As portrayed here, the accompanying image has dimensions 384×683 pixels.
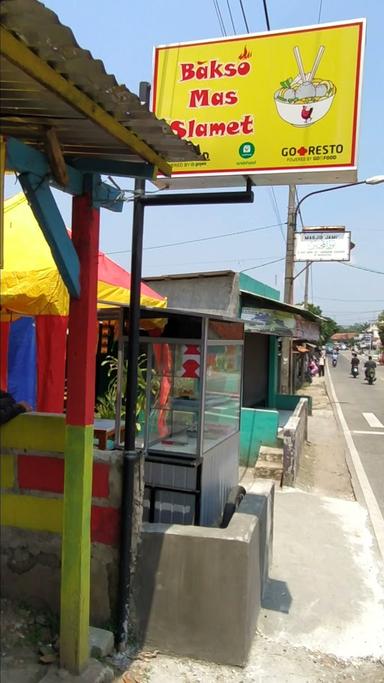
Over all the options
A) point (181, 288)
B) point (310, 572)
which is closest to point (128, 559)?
point (310, 572)

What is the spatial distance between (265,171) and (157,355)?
1877 millimetres

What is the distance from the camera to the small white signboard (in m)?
17.2

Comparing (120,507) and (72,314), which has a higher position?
(72,314)

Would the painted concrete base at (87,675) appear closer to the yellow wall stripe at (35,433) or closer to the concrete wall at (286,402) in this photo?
the yellow wall stripe at (35,433)

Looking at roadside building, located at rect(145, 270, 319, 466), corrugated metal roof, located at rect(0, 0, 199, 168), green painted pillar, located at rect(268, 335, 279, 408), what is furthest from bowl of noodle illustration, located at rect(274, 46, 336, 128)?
green painted pillar, located at rect(268, 335, 279, 408)

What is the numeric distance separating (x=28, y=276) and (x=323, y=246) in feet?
45.4

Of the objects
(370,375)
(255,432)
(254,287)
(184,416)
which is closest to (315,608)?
(184,416)

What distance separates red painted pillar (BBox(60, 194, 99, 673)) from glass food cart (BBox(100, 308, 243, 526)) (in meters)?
1.64

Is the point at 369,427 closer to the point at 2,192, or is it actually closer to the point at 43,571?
the point at 43,571

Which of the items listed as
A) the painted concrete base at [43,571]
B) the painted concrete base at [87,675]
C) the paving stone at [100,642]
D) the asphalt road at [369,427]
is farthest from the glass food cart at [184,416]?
the asphalt road at [369,427]

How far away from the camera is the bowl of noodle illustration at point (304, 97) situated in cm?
448

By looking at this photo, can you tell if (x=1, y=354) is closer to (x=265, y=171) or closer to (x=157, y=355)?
(x=157, y=355)

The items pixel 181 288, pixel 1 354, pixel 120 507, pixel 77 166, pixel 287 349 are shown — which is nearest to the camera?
pixel 77 166

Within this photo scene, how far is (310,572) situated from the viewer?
199 inches
